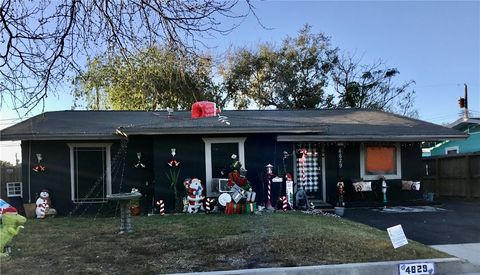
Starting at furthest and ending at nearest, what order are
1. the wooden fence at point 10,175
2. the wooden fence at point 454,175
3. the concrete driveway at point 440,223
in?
the wooden fence at point 454,175 → the wooden fence at point 10,175 → the concrete driveway at point 440,223

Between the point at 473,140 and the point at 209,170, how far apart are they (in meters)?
14.4

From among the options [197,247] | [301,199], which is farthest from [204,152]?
[197,247]

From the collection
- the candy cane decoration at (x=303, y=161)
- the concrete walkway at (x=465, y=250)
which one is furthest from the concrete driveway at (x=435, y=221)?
the candy cane decoration at (x=303, y=161)

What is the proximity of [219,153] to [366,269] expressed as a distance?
26.6 feet

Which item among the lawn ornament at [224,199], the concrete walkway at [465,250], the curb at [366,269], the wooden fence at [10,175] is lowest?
the concrete walkway at [465,250]

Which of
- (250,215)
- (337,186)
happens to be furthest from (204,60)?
(337,186)

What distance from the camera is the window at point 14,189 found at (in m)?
15.5

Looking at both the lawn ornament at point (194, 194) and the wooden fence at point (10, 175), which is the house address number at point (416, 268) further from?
the wooden fence at point (10, 175)

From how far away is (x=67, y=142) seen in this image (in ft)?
50.7

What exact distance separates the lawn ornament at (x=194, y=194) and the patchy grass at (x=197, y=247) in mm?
2676

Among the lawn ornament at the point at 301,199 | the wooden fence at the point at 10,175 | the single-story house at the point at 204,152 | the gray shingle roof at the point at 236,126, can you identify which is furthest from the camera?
the wooden fence at the point at 10,175

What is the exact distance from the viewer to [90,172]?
15617mm

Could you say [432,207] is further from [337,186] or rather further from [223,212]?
[223,212]

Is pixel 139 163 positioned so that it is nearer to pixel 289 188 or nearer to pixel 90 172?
pixel 90 172
